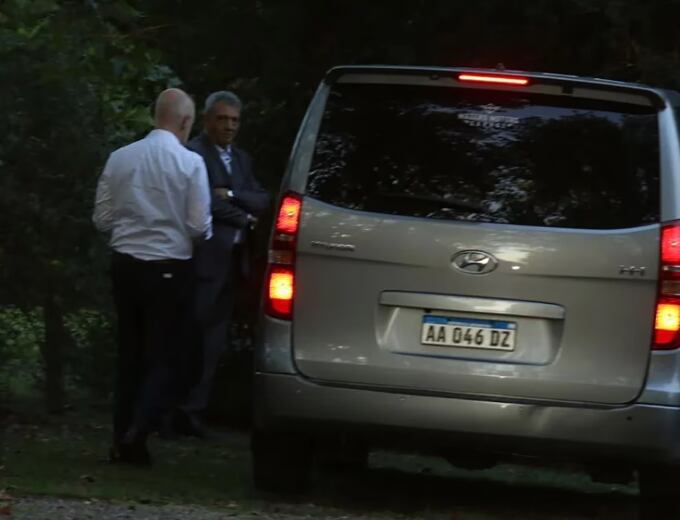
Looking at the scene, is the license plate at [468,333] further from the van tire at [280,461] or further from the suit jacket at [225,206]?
the suit jacket at [225,206]

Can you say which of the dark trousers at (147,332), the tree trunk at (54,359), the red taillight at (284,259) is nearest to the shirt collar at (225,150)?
the dark trousers at (147,332)

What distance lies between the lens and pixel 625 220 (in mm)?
6930

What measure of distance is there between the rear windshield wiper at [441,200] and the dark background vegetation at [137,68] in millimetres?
2608

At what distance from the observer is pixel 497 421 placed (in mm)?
6918

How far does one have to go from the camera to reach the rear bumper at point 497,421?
6.87 metres

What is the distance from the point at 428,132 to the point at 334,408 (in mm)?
1185

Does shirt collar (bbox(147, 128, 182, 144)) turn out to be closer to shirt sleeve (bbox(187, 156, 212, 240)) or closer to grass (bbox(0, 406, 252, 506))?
shirt sleeve (bbox(187, 156, 212, 240))

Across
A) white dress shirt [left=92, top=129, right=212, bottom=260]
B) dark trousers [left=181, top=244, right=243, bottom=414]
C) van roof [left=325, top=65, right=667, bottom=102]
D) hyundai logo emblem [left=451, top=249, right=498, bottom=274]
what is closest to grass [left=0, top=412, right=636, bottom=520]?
dark trousers [left=181, top=244, right=243, bottom=414]

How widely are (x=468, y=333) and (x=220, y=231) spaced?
3.02 m

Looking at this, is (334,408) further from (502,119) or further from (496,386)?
(502,119)

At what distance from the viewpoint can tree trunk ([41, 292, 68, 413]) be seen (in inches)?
438

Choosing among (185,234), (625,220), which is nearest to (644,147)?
(625,220)

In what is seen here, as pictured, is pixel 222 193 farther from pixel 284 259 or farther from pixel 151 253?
pixel 284 259

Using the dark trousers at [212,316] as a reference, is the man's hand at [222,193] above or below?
above
